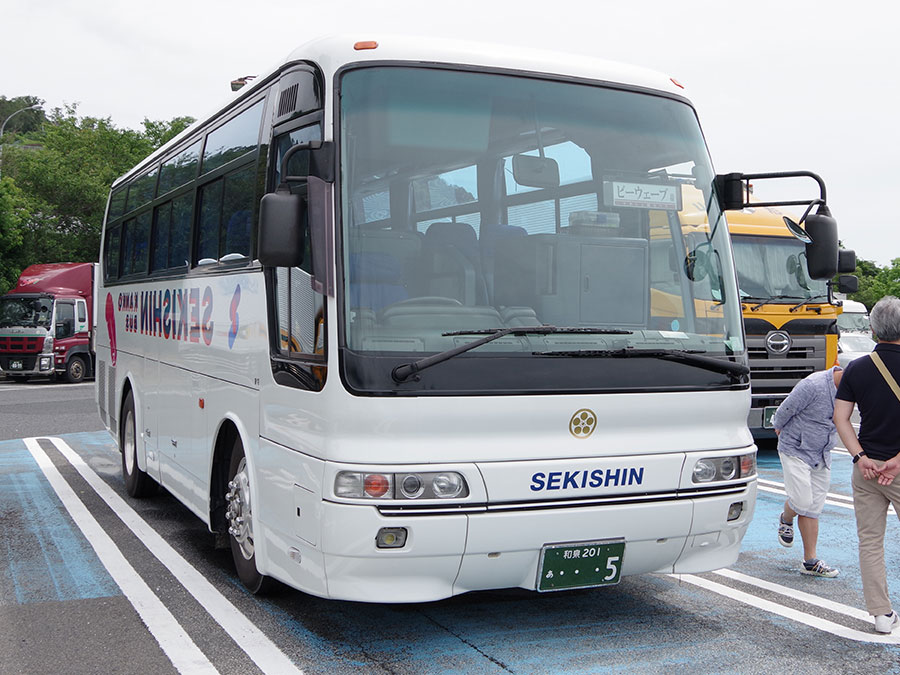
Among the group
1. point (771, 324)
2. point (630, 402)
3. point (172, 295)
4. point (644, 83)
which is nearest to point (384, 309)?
point (630, 402)

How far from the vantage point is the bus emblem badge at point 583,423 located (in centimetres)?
475

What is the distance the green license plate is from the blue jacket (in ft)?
7.46

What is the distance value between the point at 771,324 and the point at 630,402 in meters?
8.07

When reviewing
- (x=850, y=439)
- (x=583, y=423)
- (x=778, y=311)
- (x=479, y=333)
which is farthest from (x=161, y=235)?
(x=778, y=311)

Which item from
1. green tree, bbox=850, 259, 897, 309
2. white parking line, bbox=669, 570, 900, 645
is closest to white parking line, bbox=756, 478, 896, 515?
white parking line, bbox=669, 570, 900, 645

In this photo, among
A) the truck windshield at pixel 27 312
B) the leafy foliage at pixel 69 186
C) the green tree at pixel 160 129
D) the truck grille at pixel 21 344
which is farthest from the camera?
the green tree at pixel 160 129

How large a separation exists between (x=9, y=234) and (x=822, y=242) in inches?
1192

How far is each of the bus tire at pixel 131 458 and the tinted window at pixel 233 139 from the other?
10.5 ft

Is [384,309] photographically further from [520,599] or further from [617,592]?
[617,592]

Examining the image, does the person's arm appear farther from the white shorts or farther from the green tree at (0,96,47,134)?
the green tree at (0,96,47,134)

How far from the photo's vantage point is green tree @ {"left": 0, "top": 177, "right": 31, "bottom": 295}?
101 feet

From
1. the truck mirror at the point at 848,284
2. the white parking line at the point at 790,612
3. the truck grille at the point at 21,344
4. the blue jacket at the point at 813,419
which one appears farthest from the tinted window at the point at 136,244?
the truck grille at the point at 21,344

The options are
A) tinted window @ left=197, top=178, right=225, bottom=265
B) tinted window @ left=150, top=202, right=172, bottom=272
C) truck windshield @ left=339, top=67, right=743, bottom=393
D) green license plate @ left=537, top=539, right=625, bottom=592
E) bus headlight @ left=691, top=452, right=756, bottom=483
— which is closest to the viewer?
truck windshield @ left=339, top=67, right=743, bottom=393

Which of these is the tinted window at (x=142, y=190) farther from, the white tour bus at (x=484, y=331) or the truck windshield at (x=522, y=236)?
the truck windshield at (x=522, y=236)
